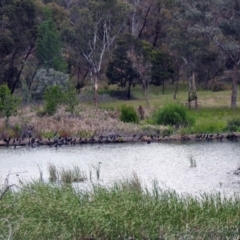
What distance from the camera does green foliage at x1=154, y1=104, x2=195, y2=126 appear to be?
50.1 m

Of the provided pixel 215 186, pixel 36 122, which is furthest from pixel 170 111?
pixel 215 186

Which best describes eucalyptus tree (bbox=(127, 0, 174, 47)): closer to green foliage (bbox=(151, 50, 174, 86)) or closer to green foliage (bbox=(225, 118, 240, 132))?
green foliage (bbox=(151, 50, 174, 86))

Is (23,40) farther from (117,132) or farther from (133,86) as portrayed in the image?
(117,132)

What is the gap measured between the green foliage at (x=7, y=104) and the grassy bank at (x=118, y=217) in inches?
1294

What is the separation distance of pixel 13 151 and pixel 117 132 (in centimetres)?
818

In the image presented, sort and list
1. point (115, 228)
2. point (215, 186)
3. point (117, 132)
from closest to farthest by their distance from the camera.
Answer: point (115, 228) → point (215, 186) → point (117, 132)

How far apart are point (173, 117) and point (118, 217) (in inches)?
Result: 1357

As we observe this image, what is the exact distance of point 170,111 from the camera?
5025 cm

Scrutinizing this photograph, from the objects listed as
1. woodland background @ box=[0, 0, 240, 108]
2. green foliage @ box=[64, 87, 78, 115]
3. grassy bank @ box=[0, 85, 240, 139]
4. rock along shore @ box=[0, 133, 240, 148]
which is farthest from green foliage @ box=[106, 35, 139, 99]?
rock along shore @ box=[0, 133, 240, 148]

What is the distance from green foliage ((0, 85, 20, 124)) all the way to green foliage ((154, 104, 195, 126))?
9.16 m

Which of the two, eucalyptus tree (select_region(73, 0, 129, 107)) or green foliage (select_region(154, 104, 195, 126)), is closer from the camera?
green foliage (select_region(154, 104, 195, 126))

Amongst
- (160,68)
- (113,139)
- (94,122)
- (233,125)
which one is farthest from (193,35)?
Result: (113,139)

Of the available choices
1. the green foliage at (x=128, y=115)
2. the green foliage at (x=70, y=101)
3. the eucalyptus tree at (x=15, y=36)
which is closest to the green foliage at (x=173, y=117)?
the green foliage at (x=128, y=115)

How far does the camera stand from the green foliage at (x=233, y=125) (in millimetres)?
48875
